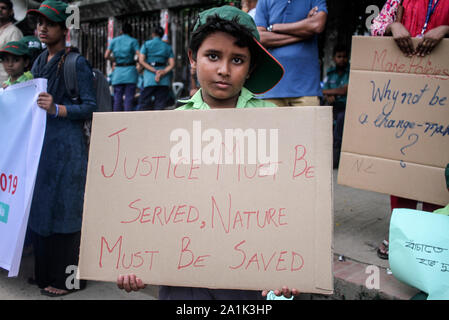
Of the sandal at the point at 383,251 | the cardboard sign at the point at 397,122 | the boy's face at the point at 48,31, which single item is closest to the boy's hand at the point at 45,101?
the boy's face at the point at 48,31

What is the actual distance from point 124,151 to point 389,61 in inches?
66.9

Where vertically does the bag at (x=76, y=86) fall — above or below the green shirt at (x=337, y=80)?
below

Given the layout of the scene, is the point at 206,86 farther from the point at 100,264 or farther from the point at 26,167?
the point at 26,167

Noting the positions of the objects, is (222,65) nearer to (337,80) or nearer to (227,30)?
(227,30)

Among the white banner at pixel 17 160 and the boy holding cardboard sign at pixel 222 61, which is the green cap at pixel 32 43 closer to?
the white banner at pixel 17 160

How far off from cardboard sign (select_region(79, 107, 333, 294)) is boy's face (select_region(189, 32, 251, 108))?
0.70 feet

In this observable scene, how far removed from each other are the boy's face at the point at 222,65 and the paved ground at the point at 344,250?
1523 millimetres

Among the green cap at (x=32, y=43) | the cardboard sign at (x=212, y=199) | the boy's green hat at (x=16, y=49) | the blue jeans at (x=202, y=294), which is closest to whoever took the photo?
the cardboard sign at (x=212, y=199)

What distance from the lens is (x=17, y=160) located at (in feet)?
7.30

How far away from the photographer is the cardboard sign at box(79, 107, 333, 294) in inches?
47.3

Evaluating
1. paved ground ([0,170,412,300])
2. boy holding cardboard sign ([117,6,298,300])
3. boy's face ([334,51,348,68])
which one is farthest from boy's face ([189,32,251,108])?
boy's face ([334,51,348,68])

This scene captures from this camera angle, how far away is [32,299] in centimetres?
246

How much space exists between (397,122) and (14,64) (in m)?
2.70

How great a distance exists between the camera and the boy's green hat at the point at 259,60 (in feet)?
4.78
